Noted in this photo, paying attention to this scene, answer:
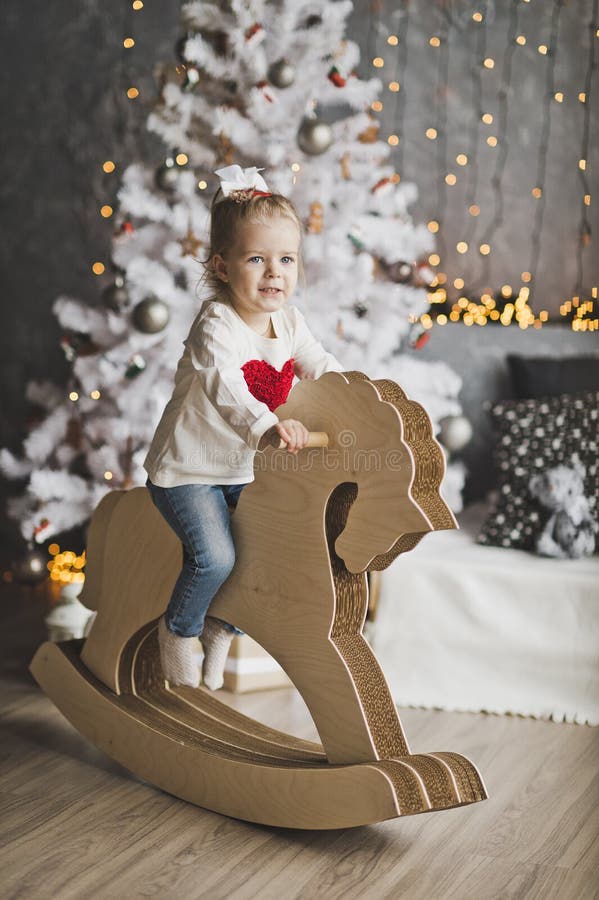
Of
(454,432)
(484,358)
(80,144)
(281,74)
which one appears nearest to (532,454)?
(454,432)

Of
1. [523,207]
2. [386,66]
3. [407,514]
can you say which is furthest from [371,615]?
[386,66]

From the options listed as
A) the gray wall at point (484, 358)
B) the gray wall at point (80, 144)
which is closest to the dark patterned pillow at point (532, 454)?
the gray wall at point (484, 358)

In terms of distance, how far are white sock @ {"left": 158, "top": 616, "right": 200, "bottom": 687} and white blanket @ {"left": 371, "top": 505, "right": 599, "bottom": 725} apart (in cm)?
79

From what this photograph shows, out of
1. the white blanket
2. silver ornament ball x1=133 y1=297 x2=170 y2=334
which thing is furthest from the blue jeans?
silver ornament ball x1=133 y1=297 x2=170 y2=334

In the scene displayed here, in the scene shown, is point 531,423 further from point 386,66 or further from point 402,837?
point 386,66

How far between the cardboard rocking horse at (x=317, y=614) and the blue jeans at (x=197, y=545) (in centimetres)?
4

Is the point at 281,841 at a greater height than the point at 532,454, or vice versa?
the point at 532,454

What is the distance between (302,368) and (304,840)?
0.90m

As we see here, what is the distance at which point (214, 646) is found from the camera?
6.57 feet

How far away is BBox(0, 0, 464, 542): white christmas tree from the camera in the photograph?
283cm

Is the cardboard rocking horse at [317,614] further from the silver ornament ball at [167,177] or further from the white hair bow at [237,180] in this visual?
the silver ornament ball at [167,177]

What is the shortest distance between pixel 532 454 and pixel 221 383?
121 centimetres

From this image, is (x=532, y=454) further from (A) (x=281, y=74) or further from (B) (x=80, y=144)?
(B) (x=80, y=144)

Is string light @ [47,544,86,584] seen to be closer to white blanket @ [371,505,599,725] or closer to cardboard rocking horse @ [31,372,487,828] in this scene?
white blanket @ [371,505,599,725]
